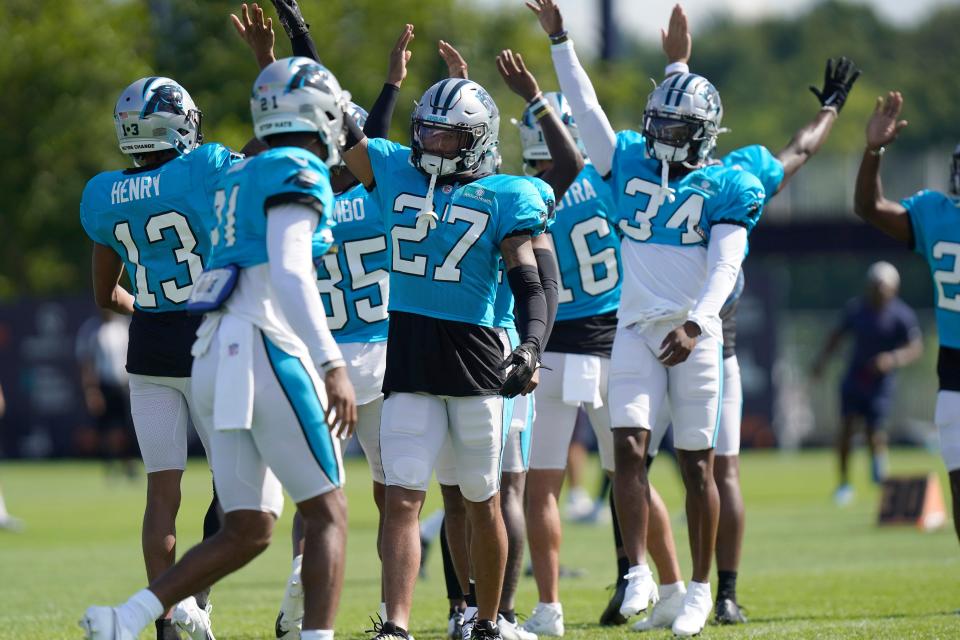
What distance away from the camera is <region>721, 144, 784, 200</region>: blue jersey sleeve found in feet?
25.9

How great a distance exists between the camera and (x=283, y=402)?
5461 mm

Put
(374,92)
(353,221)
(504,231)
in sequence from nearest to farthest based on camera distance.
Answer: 1. (504,231)
2. (353,221)
3. (374,92)

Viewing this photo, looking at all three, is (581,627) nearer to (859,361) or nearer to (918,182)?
(859,361)

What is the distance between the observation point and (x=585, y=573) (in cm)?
1025

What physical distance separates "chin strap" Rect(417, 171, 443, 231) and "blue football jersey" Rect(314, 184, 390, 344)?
3.06 feet

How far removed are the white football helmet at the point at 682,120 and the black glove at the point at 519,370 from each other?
167 centimetres

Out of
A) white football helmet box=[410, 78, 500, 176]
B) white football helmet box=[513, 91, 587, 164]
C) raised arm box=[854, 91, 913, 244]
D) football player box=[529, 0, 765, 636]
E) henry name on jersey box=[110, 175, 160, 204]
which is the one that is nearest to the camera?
white football helmet box=[410, 78, 500, 176]

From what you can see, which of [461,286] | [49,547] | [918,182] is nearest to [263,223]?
[461,286]

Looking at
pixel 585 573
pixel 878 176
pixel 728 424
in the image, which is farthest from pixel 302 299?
pixel 585 573

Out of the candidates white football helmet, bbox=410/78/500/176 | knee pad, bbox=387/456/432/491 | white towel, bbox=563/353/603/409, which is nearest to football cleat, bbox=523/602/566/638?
white towel, bbox=563/353/603/409

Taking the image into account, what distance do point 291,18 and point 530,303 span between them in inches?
70.6

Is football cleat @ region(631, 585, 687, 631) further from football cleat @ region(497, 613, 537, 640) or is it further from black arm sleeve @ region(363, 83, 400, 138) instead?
black arm sleeve @ region(363, 83, 400, 138)

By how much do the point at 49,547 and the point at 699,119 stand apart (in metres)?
7.41

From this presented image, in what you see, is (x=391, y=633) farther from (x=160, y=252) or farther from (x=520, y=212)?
(x=160, y=252)
